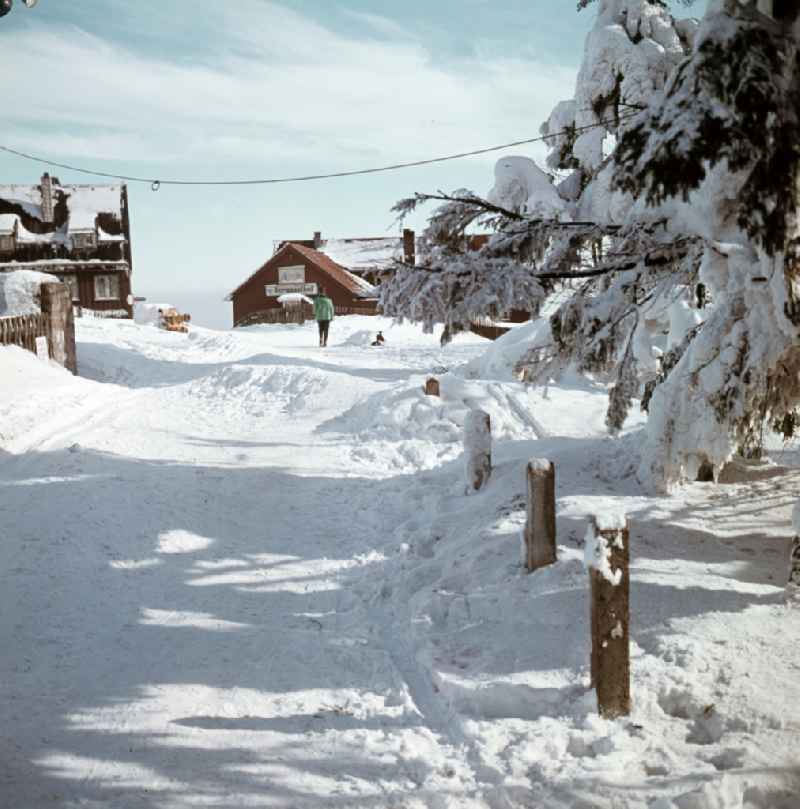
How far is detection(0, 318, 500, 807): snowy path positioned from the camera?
3.82 meters

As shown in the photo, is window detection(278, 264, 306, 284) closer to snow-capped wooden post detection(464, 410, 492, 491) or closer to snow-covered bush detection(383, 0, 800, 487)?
snow-covered bush detection(383, 0, 800, 487)

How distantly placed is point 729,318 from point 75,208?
142ft

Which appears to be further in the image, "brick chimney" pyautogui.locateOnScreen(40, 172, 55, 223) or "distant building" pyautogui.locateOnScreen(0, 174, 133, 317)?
"brick chimney" pyautogui.locateOnScreen(40, 172, 55, 223)

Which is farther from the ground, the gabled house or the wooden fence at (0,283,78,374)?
the gabled house

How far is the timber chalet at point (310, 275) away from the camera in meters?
45.2

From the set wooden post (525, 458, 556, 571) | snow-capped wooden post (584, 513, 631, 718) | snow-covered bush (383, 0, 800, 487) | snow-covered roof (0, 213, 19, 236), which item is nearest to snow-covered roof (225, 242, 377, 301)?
snow-covered roof (0, 213, 19, 236)

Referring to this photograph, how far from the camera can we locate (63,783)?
376 cm

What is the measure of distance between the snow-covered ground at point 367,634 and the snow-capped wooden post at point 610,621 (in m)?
0.12

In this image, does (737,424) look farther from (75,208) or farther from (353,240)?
(353,240)

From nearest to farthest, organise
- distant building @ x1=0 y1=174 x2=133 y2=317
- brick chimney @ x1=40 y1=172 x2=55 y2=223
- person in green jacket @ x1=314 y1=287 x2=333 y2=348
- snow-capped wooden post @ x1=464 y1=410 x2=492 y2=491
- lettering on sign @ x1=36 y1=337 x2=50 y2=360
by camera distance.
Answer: snow-capped wooden post @ x1=464 y1=410 x2=492 y2=491
lettering on sign @ x1=36 y1=337 x2=50 y2=360
person in green jacket @ x1=314 y1=287 x2=333 y2=348
distant building @ x1=0 y1=174 x2=133 y2=317
brick chimney @ x1=40 y1=172 x2=55 y2=223

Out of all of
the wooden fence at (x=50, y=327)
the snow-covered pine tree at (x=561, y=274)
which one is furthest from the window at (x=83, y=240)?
the snow-covered pine tree at (x=561, y=274)

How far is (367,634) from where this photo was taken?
5574mm

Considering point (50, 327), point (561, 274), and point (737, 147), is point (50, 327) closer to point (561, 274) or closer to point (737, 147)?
point (561, 274)

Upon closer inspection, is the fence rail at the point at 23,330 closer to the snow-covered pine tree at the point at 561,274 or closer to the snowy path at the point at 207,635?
the snowy path at the point at 207,635
